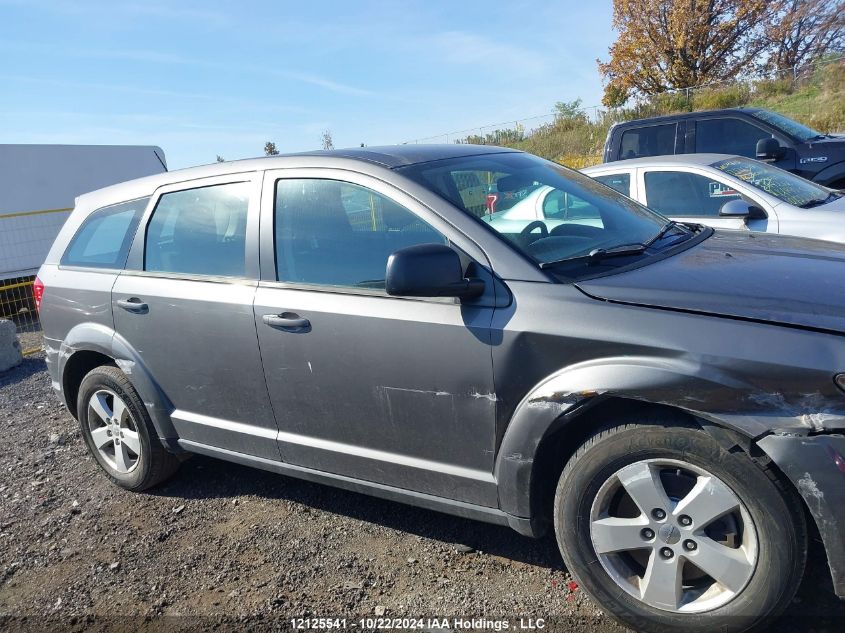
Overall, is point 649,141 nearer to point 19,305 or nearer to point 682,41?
point 19,305

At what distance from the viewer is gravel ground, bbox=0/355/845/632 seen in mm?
2881

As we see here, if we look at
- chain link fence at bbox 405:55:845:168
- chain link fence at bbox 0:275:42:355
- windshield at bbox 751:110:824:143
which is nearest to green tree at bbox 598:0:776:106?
chain link fence at bbox 405:55:845:168

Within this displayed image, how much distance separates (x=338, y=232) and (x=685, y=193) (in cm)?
444

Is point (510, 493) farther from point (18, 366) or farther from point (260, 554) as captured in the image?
point (18, 366)

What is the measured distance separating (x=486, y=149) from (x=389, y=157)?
2.27ft

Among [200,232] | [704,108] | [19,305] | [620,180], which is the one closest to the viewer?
[200,232]

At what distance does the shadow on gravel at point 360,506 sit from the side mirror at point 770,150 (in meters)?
6.82

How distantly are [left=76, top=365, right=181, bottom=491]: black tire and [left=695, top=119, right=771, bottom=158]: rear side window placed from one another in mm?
7926

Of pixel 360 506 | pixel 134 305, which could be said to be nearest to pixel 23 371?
pixel 134 305

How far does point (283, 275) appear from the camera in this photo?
3293mm

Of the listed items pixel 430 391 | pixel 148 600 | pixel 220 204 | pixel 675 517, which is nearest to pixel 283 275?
pixel 220 204

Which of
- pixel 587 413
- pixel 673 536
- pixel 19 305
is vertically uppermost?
pixel 587 413

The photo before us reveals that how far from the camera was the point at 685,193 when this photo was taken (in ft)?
21.4

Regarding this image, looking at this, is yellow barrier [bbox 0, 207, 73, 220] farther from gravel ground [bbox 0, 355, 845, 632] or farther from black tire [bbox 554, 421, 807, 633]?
black tire [bbox 554, 421, 807, 633]
